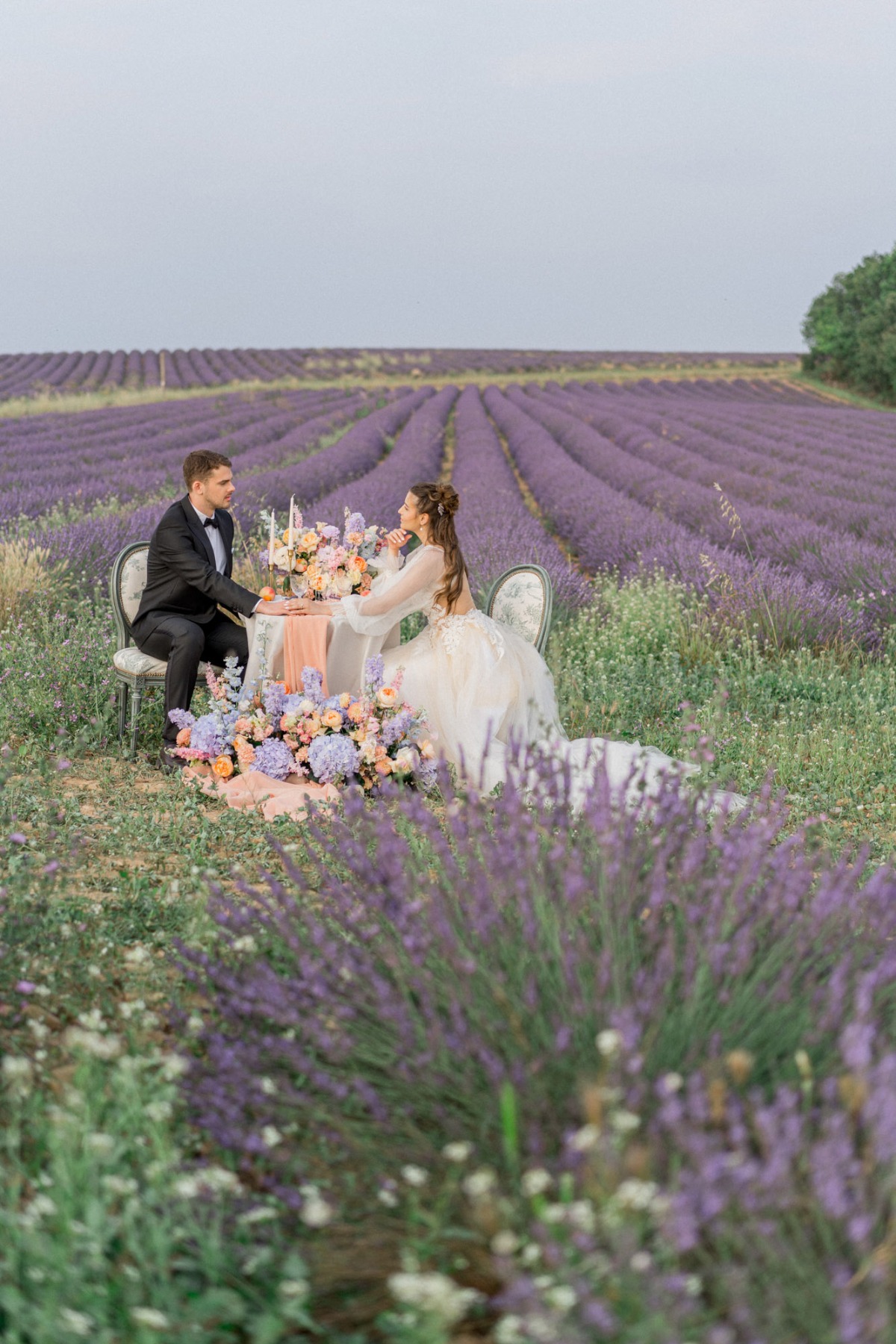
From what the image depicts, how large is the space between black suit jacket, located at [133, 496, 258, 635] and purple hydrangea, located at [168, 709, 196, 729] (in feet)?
1.65

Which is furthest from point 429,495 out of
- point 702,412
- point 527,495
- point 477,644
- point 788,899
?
point 702,412

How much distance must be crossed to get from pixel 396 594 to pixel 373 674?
326mm

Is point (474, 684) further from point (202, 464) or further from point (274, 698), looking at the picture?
point (202, 464)

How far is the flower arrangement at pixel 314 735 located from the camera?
3.94m

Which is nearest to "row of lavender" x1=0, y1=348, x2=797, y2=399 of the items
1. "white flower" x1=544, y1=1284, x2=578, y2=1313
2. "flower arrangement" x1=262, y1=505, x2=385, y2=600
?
"flower arrangement" x1=262, y1=505, x2=385, y2=600

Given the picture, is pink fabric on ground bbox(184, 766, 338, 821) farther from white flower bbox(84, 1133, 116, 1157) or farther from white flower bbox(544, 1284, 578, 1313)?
white flower bbox(544, 1284, 578, 1313)

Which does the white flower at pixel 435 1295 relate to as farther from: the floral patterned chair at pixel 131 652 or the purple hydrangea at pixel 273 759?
the floral patterned chair at pixel 131 652

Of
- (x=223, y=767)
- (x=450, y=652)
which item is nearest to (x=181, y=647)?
(x=223, y=767)

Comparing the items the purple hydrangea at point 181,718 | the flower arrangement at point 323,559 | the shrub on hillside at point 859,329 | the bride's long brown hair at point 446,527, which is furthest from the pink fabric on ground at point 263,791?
the shrub on hillside at point 859,329

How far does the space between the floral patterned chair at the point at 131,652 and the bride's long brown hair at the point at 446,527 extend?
1.11 meters

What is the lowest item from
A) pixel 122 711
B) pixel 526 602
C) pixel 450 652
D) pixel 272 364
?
pixel 122 711

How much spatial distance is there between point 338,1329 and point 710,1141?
597mm

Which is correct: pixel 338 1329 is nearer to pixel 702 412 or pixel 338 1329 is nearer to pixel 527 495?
pixel 527 495

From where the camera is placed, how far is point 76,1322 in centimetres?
115
